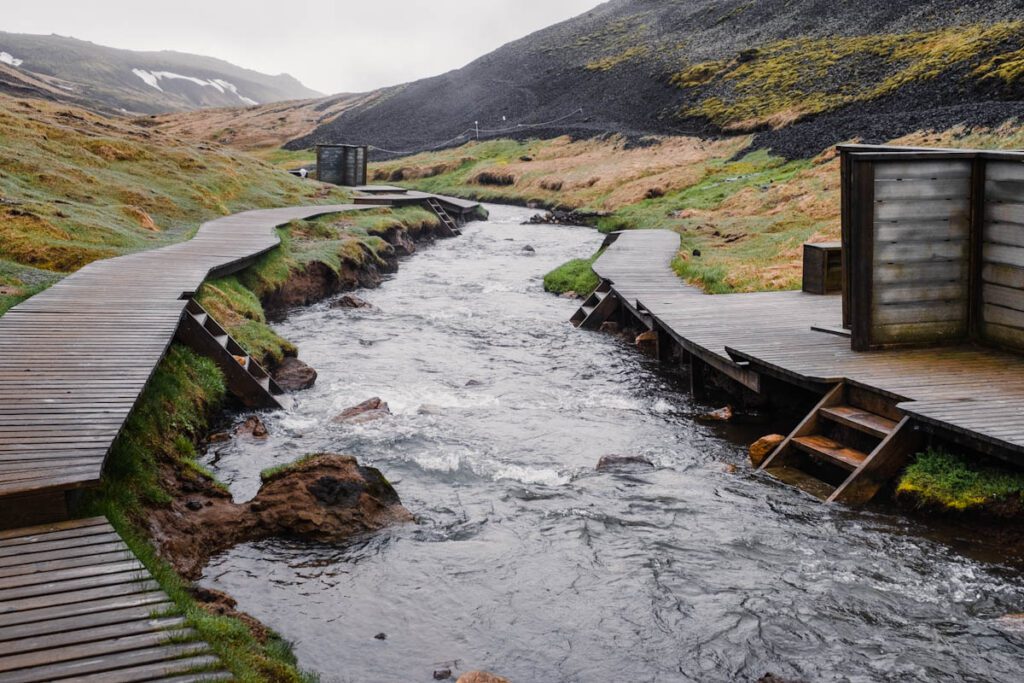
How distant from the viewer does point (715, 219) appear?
33.0 m

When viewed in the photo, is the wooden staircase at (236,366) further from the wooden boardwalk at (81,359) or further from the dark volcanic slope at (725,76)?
the dark volcanic slope at (725,76)

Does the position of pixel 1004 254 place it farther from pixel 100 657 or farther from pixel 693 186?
pixel 693 186

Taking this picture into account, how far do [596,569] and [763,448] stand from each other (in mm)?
3907

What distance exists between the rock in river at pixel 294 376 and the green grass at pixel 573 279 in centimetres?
1071

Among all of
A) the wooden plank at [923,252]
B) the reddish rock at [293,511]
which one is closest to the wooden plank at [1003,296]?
the wooden plank at [923,252]

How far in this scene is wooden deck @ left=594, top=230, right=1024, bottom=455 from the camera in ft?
32.5

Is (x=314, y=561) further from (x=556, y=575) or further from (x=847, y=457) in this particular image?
(x=847, y=457)

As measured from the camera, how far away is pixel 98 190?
29.2m

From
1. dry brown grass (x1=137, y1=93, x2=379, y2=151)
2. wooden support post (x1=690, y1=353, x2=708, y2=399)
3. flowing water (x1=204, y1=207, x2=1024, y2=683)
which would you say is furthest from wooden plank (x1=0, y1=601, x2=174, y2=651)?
dry brown grass (x1=137, y1=93, x2=379, y2=151)

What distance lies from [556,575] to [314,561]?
94.5 inches

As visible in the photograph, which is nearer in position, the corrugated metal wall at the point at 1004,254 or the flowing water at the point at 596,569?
the flowing water at the point at 596,569

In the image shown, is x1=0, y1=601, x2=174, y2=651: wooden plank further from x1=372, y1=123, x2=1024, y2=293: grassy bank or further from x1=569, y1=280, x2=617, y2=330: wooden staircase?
x1=372, y1=123, x2=1024, y2=293: grassy bank

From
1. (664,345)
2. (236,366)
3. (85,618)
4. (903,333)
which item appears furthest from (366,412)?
(85,618)

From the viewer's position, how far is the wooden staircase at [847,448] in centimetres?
1016
